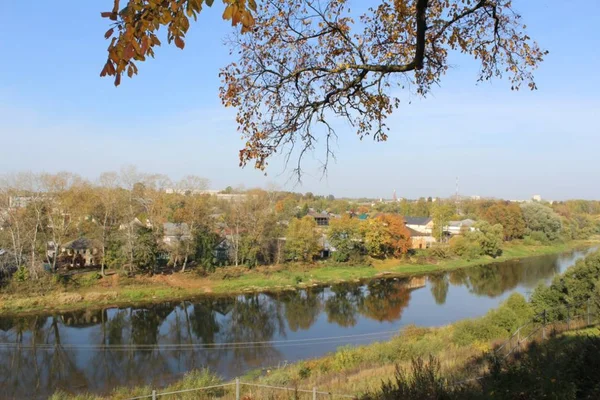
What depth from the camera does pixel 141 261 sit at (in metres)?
26.4

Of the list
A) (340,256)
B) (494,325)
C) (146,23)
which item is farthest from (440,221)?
(146,23)

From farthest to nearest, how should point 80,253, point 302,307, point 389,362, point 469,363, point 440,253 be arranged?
point 440,253 → point 80,253 → point 302,307 → point 389,362 → point 469,363

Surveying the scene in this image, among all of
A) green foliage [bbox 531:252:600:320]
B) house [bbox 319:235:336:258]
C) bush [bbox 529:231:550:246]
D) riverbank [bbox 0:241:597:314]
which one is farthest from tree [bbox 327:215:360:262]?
bush [bbox 529:231:550:246]

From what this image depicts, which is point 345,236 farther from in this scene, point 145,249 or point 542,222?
point 542,222

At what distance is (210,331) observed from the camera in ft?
61.2

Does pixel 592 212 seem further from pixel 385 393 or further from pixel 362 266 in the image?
pixel 385 393

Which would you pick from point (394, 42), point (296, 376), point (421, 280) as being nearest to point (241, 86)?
point (394, 42)

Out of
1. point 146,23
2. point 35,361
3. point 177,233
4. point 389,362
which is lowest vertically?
point 35,361

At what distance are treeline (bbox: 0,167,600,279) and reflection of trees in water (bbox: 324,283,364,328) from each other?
6166mm

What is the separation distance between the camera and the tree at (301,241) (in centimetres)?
3219

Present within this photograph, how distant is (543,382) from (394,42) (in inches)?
113

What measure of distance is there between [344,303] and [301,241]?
9294mm

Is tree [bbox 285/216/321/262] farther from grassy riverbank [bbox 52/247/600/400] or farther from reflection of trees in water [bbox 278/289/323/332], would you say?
grassy riverbank [bbox 52/247/600/400]

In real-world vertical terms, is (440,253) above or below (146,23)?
below
